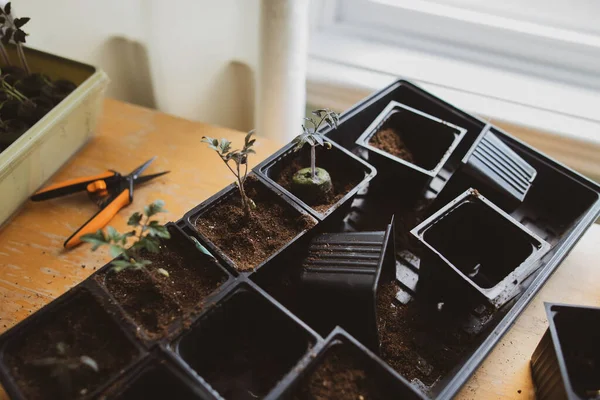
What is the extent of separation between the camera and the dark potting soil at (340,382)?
0.59 meters

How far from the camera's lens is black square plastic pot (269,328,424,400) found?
583 millimetres

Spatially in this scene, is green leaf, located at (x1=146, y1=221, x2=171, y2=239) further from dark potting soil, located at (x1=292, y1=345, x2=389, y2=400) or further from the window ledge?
the window ledge

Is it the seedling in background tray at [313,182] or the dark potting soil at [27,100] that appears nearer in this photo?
the seedling in background tray at [313,182]

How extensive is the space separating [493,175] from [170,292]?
57cm

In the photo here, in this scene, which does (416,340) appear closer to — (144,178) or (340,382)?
(340,382)

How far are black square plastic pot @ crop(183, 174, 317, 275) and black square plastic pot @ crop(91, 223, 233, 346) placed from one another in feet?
0.05

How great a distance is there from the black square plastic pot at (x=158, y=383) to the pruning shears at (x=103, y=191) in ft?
1.22

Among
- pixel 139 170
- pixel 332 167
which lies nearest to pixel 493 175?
pixel 332 167

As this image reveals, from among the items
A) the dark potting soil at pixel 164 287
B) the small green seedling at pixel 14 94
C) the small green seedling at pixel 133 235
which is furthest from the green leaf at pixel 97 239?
the small green seedling at pixel 14 94

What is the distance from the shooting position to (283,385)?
56cm

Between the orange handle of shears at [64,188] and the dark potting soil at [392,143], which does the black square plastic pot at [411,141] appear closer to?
the dark potting soil at [392,143]

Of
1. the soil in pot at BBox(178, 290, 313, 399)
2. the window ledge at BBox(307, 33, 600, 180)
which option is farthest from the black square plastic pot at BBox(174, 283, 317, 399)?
the window ledge at BBox(307, 33, 600, 180)

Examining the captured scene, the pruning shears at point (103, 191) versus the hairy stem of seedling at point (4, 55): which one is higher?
the hairy stem of seedling at point (4, 55)

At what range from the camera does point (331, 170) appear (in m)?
0.87
